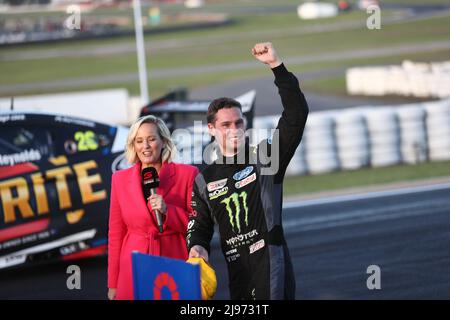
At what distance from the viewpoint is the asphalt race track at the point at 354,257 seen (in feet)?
27.1

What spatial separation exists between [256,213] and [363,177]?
31.3 feet

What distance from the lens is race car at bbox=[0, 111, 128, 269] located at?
9.12 metres

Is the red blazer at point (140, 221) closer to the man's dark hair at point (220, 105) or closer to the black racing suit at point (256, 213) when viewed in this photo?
the black racing suit at point (256, 213)

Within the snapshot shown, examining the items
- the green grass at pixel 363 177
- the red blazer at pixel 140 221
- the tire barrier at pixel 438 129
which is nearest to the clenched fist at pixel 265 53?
the red blazer at pixel 140 221

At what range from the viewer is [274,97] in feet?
92.1

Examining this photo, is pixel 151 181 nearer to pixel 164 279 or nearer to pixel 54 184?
pixel 164 279

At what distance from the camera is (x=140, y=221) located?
534 centimetres

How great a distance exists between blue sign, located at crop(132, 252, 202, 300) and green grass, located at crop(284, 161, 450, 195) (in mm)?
9347

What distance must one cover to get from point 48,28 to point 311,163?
1770 inches

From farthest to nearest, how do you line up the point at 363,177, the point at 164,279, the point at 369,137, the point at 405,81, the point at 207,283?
1. the point at 405,81
2. the point at 369,137
3. the point at 363,177
4. the point at 207,283
5. the point at 164,279

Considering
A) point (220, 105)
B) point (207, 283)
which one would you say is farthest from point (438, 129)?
point (207, 283)

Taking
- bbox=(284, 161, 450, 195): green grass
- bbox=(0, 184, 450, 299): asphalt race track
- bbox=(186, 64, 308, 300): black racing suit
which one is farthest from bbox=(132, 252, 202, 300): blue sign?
bbox=(284, 161, 450, 195): green grass

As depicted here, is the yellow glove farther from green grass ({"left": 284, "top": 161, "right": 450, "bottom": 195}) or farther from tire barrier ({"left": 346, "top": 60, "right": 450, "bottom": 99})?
tire barrier ({"left": 346, "top": 60, "right": 450, "bottom": 99})

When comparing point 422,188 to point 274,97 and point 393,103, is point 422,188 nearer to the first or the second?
point 393,103
